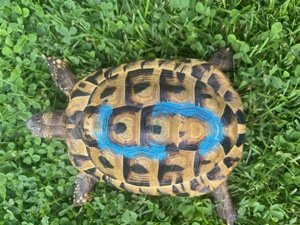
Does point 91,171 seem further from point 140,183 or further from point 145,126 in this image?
point 145,126

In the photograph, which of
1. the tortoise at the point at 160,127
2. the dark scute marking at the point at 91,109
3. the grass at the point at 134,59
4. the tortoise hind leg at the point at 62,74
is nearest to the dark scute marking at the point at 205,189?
the tortoise at the point at 160,127

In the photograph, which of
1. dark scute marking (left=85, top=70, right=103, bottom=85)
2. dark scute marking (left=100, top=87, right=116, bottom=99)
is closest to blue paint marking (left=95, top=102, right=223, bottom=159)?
dark scute marking (left=100, top=87, right=116, bottom=99)

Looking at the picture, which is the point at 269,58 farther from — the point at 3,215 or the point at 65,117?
the point at 3,215

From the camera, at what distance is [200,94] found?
282 centimetres

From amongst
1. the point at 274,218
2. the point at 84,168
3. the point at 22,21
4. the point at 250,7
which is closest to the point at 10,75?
the point at 22,21

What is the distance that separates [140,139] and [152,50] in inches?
31.7

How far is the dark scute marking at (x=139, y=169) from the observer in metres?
2.83

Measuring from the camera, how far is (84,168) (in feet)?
10.1

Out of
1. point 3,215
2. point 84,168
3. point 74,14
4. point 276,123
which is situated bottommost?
point 3,215

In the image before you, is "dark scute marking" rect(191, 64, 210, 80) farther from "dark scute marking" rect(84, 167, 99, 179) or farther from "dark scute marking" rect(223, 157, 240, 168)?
"dark scute marking" rect(84, 167, 99, 179)

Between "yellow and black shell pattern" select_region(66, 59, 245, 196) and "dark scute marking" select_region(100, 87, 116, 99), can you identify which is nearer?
"yellow and black shell pattern" select_region(66, 59, 245, 196)

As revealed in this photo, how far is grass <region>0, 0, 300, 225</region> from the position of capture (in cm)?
313

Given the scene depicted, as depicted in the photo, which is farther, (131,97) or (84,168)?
(84,168)

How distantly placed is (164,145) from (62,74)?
99 cm
